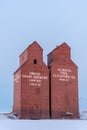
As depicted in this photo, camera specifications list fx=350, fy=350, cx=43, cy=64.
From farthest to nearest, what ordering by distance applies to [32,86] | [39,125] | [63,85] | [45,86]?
[63,85] < [45,86] < [32,86] < [39,125]

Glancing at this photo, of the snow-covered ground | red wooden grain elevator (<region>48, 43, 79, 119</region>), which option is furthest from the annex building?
the snow-covered ground

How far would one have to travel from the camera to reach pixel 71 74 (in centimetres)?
5103

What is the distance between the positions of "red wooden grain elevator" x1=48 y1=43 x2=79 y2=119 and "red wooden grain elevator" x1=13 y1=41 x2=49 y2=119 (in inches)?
40.3

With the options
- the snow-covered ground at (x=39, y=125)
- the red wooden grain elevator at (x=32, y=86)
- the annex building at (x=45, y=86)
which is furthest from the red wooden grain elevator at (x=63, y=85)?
the snow-covered ground at (x=39, y=125)

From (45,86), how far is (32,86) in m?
2.05

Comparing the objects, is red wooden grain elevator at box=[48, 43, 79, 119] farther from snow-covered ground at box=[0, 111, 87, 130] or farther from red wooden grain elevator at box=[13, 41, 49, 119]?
snow-covered ground at box=[0, 111, 87, 130]

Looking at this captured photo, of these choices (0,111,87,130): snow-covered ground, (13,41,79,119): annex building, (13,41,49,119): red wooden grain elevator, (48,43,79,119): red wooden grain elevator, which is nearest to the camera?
(0,111,87,130): snow-covered ground

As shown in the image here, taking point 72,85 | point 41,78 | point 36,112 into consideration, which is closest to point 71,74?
point 72,85

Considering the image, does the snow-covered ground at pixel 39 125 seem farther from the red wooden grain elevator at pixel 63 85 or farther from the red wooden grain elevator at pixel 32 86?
the red wooden grain elevator at pixel 63 85

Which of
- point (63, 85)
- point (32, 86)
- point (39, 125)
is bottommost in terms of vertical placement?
point (39, 125)

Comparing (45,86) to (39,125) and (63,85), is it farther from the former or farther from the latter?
(39,125)

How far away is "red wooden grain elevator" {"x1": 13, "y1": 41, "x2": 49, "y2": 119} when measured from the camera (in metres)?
47.7

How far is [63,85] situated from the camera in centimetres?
5016

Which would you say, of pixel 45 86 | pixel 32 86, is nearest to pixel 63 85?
pixel 45 86
